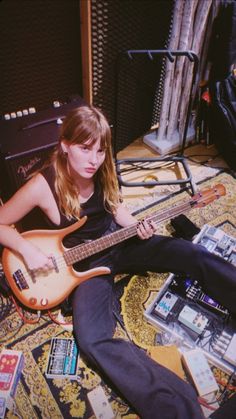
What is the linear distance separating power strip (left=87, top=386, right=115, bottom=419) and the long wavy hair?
2.70 feet

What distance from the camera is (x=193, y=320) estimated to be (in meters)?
1.72

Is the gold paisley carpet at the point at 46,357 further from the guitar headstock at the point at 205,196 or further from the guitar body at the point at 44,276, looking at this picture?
the guitar headstock at the point at 205,196

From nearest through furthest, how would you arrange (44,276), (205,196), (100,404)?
1. (100,404)
2. (44,276)
3. (205,196)

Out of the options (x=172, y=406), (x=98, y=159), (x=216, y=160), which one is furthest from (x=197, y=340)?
(x=216, y=160)

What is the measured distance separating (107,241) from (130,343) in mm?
494

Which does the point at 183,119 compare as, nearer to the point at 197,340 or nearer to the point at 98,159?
the point at 98,159

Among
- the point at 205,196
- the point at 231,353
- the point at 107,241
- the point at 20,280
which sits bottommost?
the point at 231,353

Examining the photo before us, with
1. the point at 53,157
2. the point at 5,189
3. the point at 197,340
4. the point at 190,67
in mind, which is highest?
the point at 190,67

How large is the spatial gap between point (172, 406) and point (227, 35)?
2.21 m

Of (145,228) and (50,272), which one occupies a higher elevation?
(145,228)

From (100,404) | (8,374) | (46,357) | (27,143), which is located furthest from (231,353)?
(27,143)

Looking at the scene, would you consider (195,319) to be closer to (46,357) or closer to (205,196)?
(205,196)

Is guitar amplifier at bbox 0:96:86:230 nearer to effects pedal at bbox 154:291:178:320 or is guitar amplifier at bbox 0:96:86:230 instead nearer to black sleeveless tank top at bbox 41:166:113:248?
black sleeveless tank top at bbox 41:166:113:248

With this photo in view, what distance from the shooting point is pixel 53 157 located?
159 cm
